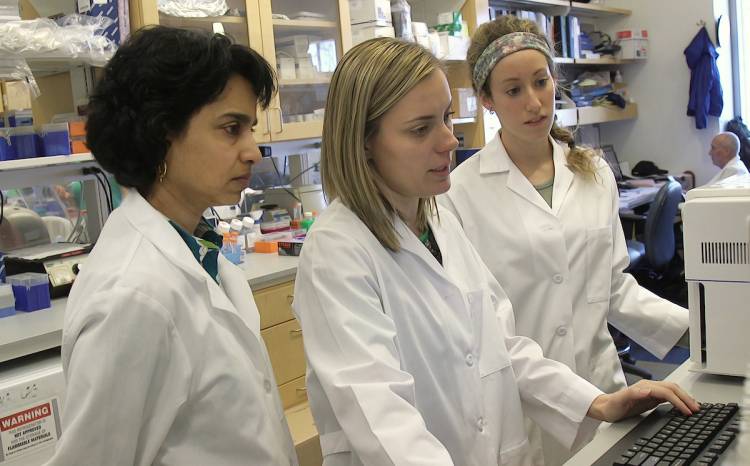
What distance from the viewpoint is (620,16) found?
5934mm

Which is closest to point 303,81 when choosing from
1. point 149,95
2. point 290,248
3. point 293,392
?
point 290,248

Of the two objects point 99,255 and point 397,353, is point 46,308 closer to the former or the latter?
point 99,255

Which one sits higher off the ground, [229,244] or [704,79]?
[704,79]

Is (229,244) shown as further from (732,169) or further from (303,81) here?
(732,169)

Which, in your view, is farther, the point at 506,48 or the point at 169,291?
the point at 506,48

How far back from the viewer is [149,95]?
3.62 feet

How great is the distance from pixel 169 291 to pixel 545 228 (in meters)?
1.02

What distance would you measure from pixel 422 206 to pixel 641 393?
50 cm

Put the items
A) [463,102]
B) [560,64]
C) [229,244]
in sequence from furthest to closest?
[560,64], [463,102], [229,244]

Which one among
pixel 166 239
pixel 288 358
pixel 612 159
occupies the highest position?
pixel 166 239

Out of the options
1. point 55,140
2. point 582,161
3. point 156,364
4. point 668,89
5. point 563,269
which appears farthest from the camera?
point 668,89

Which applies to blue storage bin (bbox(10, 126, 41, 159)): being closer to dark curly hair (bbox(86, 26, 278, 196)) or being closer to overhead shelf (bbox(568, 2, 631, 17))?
dark curly hair (bbox(86, 26, 278, 196))

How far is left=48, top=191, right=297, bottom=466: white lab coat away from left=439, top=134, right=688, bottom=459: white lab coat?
78 centimetres

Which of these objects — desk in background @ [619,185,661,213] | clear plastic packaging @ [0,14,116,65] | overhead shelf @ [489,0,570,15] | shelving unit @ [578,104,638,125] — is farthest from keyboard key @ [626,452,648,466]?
shelving unit @ [578,104,638,125]
